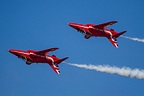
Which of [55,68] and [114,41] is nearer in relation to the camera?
[55,68]

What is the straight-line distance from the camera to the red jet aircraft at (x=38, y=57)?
7136 inches

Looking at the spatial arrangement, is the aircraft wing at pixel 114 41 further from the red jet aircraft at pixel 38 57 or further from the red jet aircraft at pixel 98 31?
the red jet aircraft at pixel 38 57

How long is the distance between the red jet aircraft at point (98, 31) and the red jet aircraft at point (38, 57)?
34.4 feet

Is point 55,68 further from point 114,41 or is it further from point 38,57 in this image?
point 114,41

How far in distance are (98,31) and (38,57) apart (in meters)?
18.1

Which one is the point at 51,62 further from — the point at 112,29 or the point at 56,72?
the point at 112,29

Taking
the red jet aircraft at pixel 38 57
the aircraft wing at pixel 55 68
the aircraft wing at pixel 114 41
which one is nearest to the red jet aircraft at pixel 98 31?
the aircraft wing at pixel 114 41

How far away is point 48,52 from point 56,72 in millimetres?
6380

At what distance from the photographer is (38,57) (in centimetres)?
18125

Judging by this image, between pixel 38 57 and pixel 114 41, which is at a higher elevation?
pixel 114 41

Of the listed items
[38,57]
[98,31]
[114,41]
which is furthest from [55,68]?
[114,41]

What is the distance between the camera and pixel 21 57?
183000 millimetres

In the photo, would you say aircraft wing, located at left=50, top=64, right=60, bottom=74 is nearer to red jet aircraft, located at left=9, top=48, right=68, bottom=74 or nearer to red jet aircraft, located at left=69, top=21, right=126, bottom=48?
red jet aircraft, located at left=9, top=48, right=68, bottom=74

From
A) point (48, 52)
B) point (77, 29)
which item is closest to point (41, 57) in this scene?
point (48, 52)
